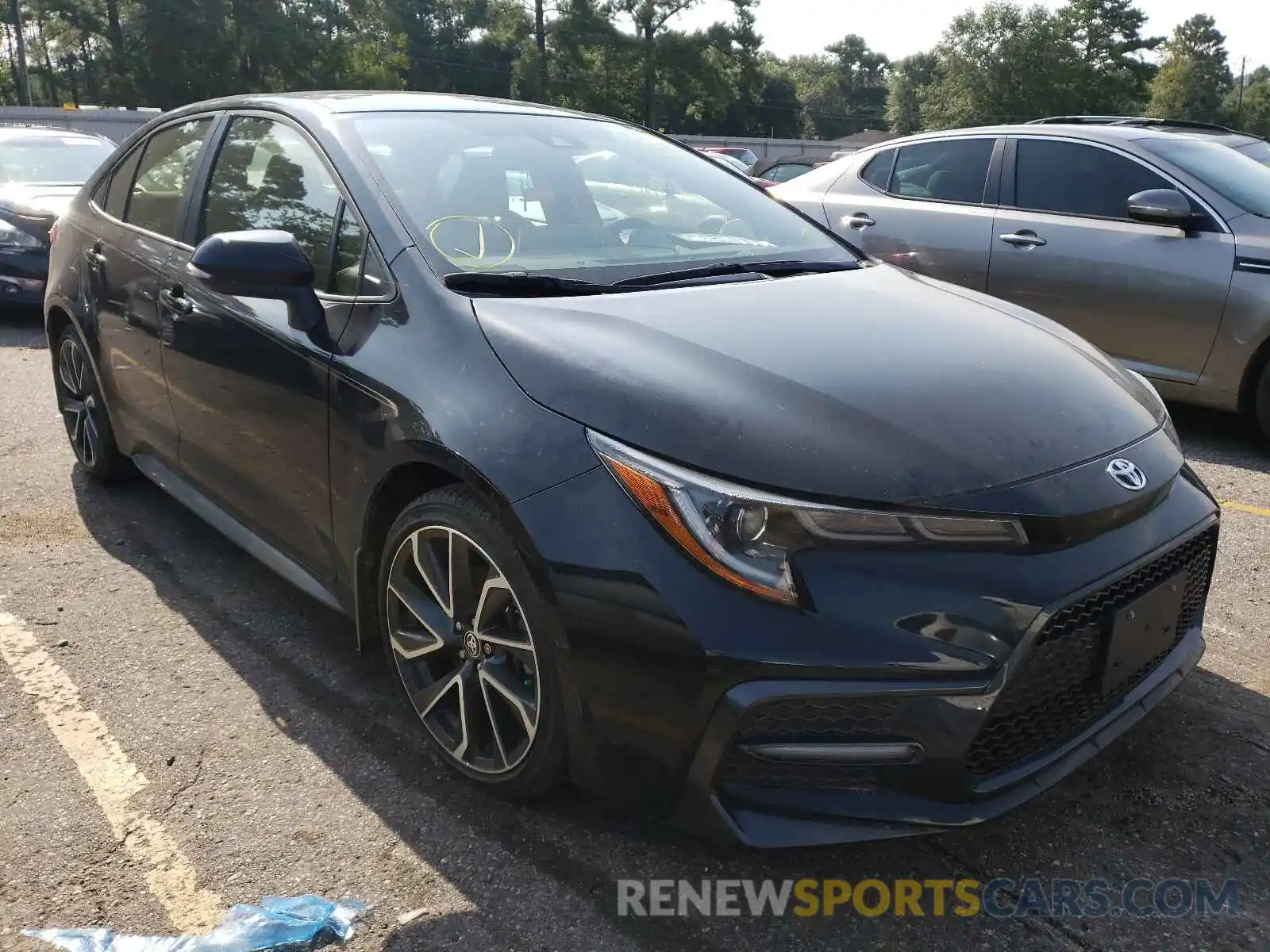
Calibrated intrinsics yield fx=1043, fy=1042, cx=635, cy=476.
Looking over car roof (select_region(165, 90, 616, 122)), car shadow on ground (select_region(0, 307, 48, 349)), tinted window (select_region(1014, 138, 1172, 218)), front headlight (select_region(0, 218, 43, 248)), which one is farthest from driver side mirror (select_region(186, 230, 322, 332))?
front headlight (select_region(0, 218, 43, 248))

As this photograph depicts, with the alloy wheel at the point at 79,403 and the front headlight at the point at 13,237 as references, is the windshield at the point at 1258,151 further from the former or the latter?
the front headlight at the point at 13,237

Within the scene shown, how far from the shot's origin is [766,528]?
6.12 ft

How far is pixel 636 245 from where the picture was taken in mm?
2857

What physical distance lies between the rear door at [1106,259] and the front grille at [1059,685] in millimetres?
3326

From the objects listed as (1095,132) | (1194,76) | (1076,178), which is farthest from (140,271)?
(1194,76)

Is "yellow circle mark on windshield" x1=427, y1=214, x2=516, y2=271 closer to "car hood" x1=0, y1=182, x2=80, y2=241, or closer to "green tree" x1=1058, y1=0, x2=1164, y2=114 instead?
"car hood" x1=0, y1=182, x2=80, y2=241

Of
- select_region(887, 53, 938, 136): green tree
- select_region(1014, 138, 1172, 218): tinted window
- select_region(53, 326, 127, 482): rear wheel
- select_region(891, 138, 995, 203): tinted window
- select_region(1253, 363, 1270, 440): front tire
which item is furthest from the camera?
select_region(887, 53, 938, 136): green tree

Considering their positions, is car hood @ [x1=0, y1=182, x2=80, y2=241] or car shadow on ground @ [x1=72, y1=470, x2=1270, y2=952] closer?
car shadow on ground @ [x1=72, y1=470, x2=1270, y2=952]

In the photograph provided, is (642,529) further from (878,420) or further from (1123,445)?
(1123,445)

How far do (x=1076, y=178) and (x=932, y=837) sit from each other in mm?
4317

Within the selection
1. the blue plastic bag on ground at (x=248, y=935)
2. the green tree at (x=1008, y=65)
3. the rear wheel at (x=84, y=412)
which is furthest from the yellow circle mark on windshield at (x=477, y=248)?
the green tree at (x=1008, y=65)

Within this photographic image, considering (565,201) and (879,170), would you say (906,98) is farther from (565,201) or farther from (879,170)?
(565,201)

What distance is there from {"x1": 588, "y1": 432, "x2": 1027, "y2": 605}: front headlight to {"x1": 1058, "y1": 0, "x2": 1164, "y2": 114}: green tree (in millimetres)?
78590

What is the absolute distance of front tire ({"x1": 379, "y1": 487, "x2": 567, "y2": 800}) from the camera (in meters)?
2.09
